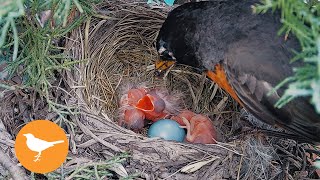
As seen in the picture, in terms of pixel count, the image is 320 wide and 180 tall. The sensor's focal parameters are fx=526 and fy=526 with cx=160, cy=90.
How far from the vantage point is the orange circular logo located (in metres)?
1.80

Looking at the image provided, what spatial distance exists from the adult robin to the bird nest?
241mm

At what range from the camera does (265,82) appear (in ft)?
6.33

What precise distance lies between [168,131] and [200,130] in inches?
5.8

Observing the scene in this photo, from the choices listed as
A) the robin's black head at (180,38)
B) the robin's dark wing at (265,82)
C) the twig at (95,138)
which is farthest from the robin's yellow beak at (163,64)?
the twig at (95,138)

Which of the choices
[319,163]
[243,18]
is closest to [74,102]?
[243,18]

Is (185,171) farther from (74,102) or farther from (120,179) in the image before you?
(74,102)

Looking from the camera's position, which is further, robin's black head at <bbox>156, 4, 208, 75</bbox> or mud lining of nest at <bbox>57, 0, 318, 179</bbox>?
robin's black head at <bbox>156, 4, 208, 75</bbox>

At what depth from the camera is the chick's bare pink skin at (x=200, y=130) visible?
2332mm

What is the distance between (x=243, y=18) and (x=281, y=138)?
58 centimetres

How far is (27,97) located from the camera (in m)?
2.14

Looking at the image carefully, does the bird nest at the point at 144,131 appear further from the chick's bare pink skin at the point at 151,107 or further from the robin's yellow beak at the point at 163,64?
the robin's yellow beak at the point at 163,64

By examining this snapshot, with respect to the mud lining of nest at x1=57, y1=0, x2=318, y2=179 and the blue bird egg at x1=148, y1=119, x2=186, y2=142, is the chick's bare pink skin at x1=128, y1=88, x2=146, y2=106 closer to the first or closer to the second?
the mud lining of nest at x1=57, y1=0, x2=318, y2=179

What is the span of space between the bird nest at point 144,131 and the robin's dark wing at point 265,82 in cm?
23

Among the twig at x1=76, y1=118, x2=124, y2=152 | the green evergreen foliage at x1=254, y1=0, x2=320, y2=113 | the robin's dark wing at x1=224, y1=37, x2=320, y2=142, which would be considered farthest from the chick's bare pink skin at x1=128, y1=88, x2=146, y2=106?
the green evergreen foliage at x1=254, y1=0, x2=320, y2=113
